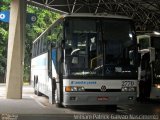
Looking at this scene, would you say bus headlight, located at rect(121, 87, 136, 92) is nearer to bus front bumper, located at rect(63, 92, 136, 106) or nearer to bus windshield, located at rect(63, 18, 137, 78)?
bus front bumper, located at rect(63, 92, 136, 106)

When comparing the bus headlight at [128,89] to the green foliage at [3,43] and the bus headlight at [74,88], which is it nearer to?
the bus headlight at [74,88]

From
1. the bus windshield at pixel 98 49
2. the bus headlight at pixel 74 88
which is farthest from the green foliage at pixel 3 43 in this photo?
the bus headlight at pixel 74 88

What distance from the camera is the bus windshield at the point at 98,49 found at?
16.8 meters

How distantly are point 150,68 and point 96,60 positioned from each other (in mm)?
7234

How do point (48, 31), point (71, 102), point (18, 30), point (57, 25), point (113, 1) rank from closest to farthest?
point (71, 102) < point (57, 25) < point (48, 31) < point (18, 30) < point (113, 1)

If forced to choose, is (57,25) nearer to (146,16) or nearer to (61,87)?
Result: (61,87)

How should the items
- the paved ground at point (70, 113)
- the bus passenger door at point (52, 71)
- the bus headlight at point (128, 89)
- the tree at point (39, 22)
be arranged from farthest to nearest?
the tree at point (39, 22), the bus passenger door at point (52, 71), the bus headlight at point (128, 89), the paved ground at point (70, 113)

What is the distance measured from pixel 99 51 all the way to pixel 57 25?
2.49 m

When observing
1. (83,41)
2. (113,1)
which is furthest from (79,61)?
(113,1)

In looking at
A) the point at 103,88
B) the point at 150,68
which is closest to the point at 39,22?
the point at 150,68

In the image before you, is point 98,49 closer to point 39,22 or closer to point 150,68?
point 150,68

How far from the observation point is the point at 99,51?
55.8ft

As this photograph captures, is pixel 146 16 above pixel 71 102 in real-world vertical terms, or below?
above

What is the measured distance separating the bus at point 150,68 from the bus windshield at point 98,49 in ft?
19.0
